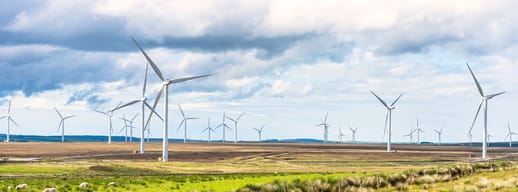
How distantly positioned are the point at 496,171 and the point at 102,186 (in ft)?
129

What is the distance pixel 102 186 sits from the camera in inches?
2219

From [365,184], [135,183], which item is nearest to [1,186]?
[135,183]

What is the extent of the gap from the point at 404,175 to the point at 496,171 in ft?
52.7

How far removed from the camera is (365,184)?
5741cm

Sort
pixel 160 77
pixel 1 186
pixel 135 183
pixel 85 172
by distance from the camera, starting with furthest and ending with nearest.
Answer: pixel 160 77
pixel 85 172
pixel 135 183
pixel 1 186

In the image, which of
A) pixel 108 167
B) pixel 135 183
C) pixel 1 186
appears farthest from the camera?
pixel 108 167

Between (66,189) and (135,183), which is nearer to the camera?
(66,189)

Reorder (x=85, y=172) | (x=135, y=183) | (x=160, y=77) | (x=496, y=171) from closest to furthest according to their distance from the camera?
1. (x=135, y=183)
2. (x=496, y=171)
3. (x=85, y=172)
4. (x=160, y=77)

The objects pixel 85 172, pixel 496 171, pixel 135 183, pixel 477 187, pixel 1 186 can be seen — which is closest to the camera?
pixel 477 187

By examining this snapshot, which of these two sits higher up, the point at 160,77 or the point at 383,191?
the point at 160,77

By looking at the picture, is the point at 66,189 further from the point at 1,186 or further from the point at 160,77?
the point at 160,77

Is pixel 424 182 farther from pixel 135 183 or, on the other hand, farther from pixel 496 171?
pixel 135 183

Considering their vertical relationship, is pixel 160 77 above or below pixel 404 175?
above

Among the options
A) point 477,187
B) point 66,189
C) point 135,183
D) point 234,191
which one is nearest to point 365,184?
point 477,187
